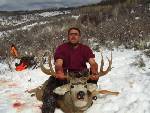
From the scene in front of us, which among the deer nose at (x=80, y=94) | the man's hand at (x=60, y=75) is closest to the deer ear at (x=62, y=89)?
the man's hand at (x=60, y=75)

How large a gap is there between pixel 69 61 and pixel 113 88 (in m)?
1.89

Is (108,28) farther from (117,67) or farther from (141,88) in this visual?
(141,88)

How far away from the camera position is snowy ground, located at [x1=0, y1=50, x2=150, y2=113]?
9.29 meters

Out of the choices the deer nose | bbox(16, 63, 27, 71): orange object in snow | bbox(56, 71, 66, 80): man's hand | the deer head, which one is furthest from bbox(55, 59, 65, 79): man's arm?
bbox(16, 63, 27, 71): orange object in snow

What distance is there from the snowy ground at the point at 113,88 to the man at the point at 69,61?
15.6 inches

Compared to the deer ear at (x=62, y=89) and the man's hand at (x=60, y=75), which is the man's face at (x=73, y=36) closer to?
the man's hand at (x=60, y=75)

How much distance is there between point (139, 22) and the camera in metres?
20.5

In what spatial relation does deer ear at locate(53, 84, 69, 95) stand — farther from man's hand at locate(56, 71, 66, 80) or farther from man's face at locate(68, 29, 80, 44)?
man's face at locate(68, 29, 80, 44)

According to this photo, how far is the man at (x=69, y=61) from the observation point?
905cm

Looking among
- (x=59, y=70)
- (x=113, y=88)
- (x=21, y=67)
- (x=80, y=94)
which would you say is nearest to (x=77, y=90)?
(x=80, y=94)

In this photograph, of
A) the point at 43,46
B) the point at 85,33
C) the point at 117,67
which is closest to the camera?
the point at 117,67

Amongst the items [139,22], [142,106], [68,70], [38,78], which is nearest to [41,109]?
[68,70]

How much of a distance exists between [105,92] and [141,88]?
0.97 metres

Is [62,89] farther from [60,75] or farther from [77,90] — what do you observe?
[77,90]
